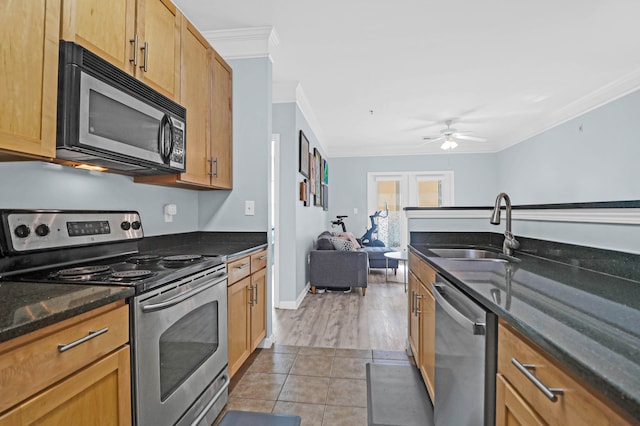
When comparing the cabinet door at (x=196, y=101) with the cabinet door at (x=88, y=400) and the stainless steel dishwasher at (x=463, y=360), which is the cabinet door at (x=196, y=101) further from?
the stainless steel dishwasher at (x=463, y=360)

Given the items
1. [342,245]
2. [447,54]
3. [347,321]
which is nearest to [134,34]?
[447,54]

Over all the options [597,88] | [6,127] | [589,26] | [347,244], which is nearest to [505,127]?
[597,88]

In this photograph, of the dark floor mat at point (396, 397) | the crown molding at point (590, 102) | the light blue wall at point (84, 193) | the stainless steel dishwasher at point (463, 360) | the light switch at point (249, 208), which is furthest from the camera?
the crown molding at point (590, 102)

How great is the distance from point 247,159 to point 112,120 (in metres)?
1.30

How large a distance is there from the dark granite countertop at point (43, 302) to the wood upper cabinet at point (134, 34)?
2.97ft

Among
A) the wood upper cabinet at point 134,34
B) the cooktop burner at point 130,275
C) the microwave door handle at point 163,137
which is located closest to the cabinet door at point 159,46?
the wood upper cabinet at point 134,34

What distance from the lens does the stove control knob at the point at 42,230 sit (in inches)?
52.2

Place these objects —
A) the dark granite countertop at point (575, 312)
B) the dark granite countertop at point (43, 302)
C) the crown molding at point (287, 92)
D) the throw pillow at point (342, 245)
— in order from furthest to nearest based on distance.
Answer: the throw pillow at point (342, 245) < the crown molding at point (287, 92) < the dark granite countertop at point (43, 302) < the dark granite countertop at point (575, 312)

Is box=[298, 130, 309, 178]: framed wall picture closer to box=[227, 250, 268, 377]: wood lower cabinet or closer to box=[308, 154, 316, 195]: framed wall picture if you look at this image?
box=[308, 154, 316, 195]: framed wall picture

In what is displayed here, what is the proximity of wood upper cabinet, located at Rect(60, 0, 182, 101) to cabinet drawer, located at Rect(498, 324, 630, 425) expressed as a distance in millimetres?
1779

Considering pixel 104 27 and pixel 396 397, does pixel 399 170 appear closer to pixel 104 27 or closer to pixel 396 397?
pixel 396 397

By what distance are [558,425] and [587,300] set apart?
424mm

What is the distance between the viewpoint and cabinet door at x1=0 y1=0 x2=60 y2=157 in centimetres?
98

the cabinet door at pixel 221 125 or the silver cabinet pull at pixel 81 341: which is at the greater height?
the cabinet door at pixel 221 125
